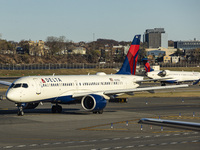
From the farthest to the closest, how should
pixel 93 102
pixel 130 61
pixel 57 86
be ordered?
pixel 130 61 → pixel 57 86 → pixel 93 102

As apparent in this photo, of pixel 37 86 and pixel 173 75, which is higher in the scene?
pixel 37 86

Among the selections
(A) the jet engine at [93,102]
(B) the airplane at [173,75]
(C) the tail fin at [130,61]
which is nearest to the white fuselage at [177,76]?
(B) the airplane at [173,75]

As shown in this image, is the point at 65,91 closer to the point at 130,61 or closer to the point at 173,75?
the point at 130,61

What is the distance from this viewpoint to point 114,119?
137 ft

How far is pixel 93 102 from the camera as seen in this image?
4541 cm

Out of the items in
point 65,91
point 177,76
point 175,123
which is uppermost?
point 175,123

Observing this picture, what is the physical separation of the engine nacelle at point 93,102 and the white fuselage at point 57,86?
226 centimetres

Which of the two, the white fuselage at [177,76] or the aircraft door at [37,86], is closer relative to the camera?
the aircraft door at [37,86]

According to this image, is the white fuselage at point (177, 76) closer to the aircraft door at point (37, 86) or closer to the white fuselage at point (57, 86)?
the white fuselage at point (57, 86)

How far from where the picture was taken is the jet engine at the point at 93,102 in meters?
45.1

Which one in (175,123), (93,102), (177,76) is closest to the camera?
(175,123)

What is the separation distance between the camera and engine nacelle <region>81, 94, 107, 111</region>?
4506cm

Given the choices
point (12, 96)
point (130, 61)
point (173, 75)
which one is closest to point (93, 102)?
point (12, 96)

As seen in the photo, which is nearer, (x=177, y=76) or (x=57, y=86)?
(x=57, y=86)
